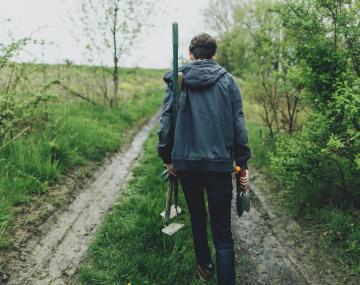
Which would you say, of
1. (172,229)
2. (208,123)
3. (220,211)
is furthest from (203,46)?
(172,229)

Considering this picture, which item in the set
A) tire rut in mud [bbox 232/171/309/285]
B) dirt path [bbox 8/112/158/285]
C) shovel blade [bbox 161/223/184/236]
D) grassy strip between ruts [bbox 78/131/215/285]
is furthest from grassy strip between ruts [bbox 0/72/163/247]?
tire rut in mud [bbox 232/171/309/285]

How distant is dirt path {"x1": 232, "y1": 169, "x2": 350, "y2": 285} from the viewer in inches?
154

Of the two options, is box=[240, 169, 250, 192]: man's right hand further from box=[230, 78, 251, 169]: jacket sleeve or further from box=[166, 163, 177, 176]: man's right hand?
box=[166, 163, 177, 176]: man's right hand

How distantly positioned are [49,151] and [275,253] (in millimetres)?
4410

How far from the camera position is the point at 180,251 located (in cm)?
405

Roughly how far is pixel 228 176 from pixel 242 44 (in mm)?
29029

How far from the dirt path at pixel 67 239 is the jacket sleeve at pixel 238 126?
2224mm

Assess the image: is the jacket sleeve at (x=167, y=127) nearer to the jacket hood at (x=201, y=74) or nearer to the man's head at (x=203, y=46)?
the jacket hood at (x=201, y=74)

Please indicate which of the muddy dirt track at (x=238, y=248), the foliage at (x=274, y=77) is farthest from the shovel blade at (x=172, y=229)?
the foliage at (x=274, y=77)

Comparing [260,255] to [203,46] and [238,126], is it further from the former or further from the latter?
[203,46]

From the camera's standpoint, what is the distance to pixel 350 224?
4.52 meters

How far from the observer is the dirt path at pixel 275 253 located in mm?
3916

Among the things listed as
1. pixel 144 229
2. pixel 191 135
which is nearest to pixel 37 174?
pixel 144 229

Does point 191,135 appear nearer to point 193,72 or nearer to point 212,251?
point 193,72
